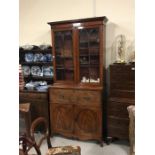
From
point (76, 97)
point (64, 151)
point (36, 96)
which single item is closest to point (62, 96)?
point (76, 97)

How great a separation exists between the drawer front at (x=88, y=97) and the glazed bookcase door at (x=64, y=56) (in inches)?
14.0

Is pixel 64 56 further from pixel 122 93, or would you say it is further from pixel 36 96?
pixel 122 93

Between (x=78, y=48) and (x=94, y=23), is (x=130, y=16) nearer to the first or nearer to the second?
(x=94, y=23)

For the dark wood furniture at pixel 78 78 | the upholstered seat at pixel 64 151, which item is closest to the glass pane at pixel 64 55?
the dark wood furniture at pixel 78 78

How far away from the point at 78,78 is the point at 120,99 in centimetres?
80

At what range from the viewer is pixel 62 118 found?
3.77m

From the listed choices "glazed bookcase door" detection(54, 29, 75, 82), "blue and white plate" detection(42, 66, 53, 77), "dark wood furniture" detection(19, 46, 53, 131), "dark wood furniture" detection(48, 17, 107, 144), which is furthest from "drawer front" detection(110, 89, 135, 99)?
"blue and white plate" detection(42, 66, 53, 77)

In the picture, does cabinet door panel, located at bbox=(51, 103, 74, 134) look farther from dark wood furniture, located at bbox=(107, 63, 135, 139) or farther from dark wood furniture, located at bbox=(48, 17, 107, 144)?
dark wood furniture, located at bbox=(107, 63, 135, 139)

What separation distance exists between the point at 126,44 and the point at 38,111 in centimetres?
193

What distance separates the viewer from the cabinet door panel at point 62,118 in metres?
3.70

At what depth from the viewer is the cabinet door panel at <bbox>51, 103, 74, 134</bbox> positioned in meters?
3.70

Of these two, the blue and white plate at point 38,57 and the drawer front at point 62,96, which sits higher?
the blue and white plate at point 38,57

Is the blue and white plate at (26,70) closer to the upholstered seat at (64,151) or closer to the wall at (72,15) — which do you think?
the wall at (72,15)
